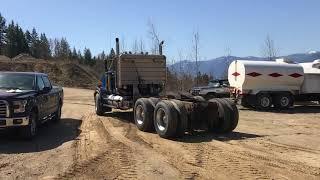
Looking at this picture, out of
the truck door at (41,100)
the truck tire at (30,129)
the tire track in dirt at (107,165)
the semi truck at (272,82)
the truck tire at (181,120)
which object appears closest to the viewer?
the tire track in dirt at (107,165)

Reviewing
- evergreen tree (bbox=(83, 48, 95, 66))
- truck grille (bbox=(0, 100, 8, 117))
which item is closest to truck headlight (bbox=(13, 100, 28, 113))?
truck grille (bbox=(0, 100, 8, 117))

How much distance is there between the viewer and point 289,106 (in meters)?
28.3

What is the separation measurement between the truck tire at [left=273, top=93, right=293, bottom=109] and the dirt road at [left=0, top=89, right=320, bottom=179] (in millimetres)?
10691

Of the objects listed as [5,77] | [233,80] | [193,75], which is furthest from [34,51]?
[5,77]

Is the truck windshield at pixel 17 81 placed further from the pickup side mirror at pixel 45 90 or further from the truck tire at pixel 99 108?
the truck tire at pixel 99 108

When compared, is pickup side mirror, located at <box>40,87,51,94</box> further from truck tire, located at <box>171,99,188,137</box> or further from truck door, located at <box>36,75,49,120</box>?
truck tire, located at <box>171,99,188,137</box>

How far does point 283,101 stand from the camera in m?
28.0

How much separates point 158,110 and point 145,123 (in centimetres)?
101

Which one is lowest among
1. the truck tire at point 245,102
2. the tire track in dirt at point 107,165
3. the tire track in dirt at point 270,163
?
the tire track in dirt at point 270,163

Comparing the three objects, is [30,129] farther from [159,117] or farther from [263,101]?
[263,101]

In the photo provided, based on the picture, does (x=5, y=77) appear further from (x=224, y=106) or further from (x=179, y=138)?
(x=224, y=106)

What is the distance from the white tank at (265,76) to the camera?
27.1 m

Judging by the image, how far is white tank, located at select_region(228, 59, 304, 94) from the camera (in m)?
27.1

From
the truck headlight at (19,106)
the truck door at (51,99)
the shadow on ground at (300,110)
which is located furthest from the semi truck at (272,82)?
the truck headlight at (19,106)
